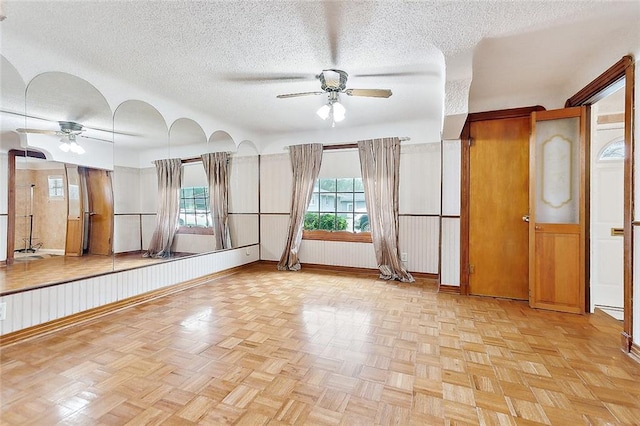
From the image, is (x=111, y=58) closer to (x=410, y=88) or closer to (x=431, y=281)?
(x=410, y=88)

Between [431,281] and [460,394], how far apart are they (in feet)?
9.52

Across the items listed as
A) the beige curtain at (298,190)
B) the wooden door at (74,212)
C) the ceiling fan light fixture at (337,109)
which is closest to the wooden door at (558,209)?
the ceiling fan light fixture at (337,109)

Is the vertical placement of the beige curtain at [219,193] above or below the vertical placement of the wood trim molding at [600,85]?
below

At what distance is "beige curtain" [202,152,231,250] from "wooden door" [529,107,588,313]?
4.37m

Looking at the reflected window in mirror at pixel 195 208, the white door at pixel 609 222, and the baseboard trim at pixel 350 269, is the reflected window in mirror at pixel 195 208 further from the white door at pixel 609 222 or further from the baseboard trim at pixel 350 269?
the white door at pixel 609 222

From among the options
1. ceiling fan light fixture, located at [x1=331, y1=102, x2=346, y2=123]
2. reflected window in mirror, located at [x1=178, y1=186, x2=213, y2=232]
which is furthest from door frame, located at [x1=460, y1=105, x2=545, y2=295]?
reflected window in mirror, located at [x1=178, y1=186, x2=213, y2=232]

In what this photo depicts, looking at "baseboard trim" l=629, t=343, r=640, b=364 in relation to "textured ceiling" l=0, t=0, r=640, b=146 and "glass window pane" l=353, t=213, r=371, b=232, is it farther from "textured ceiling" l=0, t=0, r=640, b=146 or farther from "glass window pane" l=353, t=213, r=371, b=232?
"glass window pane" l=353, t=213, r=371, b=232

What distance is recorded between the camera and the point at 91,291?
3.00 meters

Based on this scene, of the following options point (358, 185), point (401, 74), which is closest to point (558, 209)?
point (401, 74)

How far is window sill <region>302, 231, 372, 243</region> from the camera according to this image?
5.14 m

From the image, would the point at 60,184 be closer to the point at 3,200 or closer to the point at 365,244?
the point at 3,200

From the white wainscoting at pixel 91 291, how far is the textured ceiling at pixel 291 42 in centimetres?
187

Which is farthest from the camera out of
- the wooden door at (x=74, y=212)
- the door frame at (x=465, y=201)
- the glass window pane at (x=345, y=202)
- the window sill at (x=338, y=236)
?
the glass window pane at (x=345, y=202)

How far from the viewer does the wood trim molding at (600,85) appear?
7.88ft
